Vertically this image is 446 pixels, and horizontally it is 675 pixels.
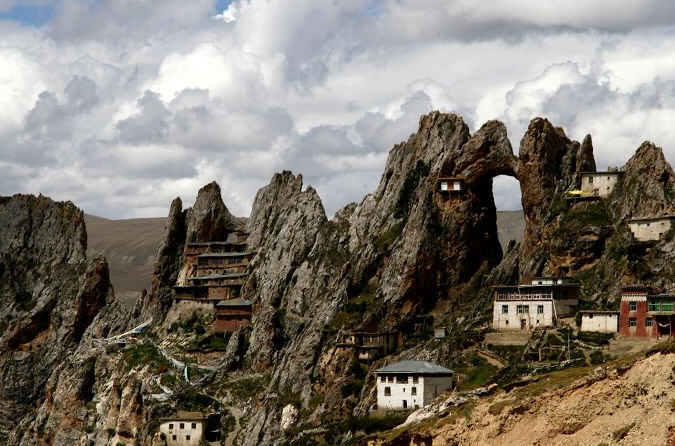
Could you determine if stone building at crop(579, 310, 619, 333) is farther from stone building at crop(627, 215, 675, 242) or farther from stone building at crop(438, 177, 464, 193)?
stone building at crop(438, 177, 464, 193)

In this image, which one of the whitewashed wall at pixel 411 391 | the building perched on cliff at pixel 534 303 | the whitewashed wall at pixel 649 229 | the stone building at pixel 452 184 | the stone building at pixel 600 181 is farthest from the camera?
the stone building at pixel 452 184

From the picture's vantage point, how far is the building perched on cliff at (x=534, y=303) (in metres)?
163

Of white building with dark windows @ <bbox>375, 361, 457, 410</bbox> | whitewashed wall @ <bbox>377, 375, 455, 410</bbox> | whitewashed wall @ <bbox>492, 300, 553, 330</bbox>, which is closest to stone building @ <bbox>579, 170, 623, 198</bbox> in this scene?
whitewashed wall @ <bbox>492, 300, 553, 330</bbox>

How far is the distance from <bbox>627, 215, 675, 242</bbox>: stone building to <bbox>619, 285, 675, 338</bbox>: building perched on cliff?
1474 centimetres

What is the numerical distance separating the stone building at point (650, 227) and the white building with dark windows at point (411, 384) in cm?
2840

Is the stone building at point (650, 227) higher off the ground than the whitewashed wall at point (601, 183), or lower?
lower

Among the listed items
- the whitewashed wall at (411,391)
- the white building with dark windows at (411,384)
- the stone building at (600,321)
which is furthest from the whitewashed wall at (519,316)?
the whitewashed wall at (411,391)

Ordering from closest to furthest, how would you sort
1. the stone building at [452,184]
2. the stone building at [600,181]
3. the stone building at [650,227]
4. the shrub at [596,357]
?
the shrub at [596,357] < the stone building at [650,227] < the stone building at [600,181] < the stone building at [452,184]

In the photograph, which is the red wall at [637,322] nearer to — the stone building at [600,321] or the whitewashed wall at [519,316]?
the stone building at [600,321]

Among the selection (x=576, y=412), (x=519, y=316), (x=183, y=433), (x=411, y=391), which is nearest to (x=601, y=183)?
(x=519, y=316)

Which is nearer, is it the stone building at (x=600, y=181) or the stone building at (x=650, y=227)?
the stone building at (x=650, y=227)

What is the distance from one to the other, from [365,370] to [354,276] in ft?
71.9

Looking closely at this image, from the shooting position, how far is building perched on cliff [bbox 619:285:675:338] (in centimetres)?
15025

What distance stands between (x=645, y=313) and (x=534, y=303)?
16.1 m
